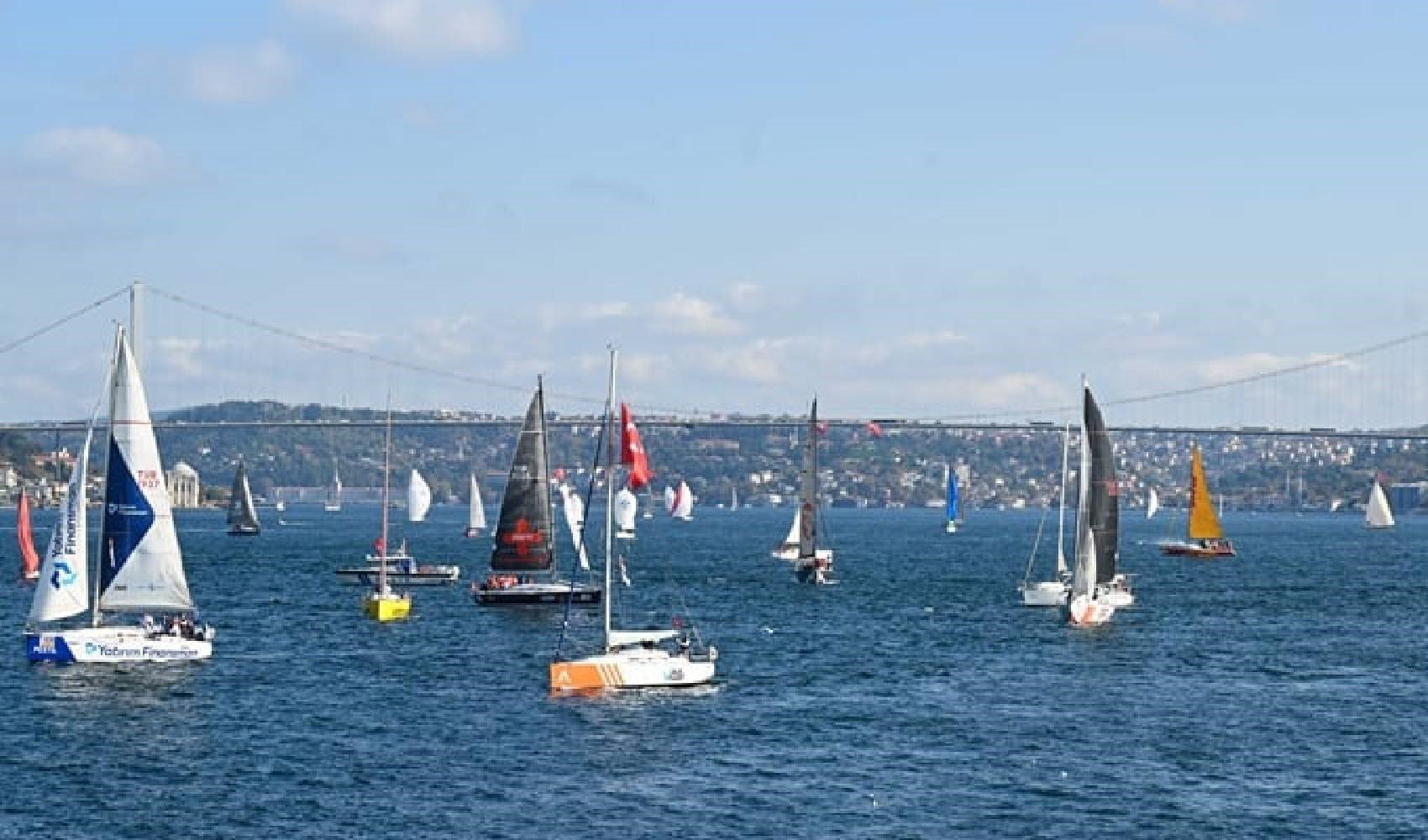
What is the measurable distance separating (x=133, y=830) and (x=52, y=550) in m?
22.0

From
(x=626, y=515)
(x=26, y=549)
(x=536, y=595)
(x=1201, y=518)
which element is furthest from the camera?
(x=626, y=515)

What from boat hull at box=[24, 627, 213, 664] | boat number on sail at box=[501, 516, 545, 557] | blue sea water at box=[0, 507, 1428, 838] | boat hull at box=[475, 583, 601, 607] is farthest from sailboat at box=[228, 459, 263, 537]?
boat hull at box=[24, 627, 213, 664]

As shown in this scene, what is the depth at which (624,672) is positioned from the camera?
4906 centimetres

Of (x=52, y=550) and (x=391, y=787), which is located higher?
(x=52, y=550)

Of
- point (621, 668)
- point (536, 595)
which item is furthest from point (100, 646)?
point (536, 595)

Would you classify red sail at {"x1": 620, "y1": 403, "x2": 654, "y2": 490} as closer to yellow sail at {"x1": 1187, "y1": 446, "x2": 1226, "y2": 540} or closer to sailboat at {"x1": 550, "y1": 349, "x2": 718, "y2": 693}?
sailboat at {"x1": 550, "y1": 349, "x2": 718, "y2": 693}

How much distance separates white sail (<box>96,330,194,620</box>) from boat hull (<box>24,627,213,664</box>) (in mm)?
776

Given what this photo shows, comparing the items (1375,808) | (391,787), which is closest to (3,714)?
(391,787)

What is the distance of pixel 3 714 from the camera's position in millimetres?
45719

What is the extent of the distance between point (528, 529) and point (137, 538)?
22.5 meters

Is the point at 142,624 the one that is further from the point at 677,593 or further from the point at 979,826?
the point at 677,593

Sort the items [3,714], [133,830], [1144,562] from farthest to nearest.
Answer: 1. [1144,562]
2. [3,714]
3. [133,830]

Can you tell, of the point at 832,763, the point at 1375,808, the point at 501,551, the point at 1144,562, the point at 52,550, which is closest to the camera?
→ the point at 1375,808

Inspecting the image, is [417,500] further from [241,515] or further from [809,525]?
[809,525]
